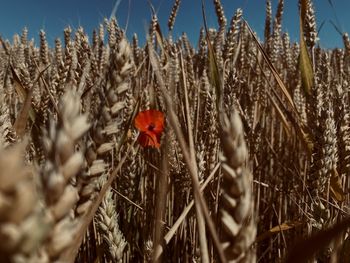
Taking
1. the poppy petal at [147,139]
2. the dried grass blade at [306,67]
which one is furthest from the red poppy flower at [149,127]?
the dried grass blade at [306,67]

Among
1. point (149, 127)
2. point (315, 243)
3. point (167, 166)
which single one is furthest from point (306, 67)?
point (315, 243)

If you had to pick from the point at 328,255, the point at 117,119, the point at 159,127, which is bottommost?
the point at 328,255

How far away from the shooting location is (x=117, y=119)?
484mm

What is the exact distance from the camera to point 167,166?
45 cm

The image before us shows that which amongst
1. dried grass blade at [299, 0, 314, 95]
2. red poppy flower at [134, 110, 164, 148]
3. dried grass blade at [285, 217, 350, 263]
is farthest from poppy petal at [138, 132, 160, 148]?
dried grass blade at [285, 217, 350, 263]

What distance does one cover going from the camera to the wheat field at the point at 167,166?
10.9 inches

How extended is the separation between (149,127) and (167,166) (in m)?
0.84

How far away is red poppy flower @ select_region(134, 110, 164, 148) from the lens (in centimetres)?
125

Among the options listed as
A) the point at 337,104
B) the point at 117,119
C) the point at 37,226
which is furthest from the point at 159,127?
the point at 37,226

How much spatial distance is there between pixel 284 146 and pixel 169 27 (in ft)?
2.79

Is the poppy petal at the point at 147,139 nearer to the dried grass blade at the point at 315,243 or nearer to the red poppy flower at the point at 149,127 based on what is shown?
the red poppy flower at the point at 149,127

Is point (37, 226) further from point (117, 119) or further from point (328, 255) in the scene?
point (328, 255)

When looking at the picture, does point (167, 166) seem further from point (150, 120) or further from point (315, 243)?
point (150, 120)

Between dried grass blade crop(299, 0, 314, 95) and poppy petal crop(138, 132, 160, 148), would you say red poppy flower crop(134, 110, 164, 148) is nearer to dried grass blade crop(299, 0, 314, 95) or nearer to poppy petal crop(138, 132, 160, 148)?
poppy petal crop(138, 132, 160, 148)
